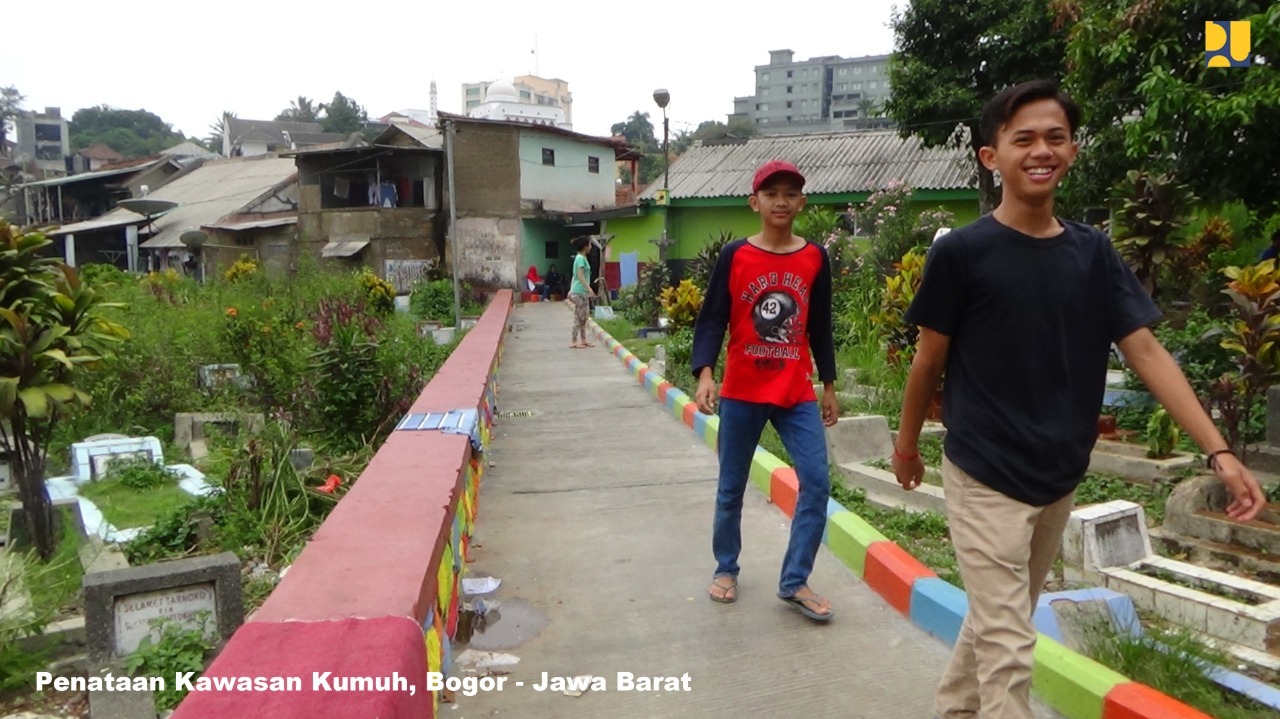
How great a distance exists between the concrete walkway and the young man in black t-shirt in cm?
91

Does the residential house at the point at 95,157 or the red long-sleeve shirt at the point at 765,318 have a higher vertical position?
the residential house at the point at 95,157

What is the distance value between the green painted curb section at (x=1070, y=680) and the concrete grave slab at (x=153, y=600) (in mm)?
2979

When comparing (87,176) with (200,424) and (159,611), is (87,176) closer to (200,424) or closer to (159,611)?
(200,424)

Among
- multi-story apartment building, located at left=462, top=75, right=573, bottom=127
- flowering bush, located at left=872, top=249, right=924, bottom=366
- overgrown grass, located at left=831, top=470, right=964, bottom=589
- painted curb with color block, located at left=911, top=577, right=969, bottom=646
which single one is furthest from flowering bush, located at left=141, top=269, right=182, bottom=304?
Result: multi-story apartment building, located at left=462, top=75, right=573, bottom=127

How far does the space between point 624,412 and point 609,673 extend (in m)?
5.80

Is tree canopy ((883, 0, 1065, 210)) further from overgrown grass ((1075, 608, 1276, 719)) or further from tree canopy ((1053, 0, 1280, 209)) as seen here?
overgrown grass ((1075, 608, 1276, 719))

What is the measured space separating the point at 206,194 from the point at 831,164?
2691 centimetres

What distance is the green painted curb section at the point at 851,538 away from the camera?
14.5 feet

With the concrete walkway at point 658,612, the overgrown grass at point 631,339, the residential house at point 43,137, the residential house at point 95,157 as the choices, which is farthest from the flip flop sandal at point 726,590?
the residential house at point 43,137

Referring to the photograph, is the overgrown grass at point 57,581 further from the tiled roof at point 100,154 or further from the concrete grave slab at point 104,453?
the tiled roof at point 100,154

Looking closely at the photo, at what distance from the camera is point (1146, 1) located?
285 inches

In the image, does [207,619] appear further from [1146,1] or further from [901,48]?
[901,48]

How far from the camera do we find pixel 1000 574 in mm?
2408

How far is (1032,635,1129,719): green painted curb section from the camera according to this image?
114 inches
